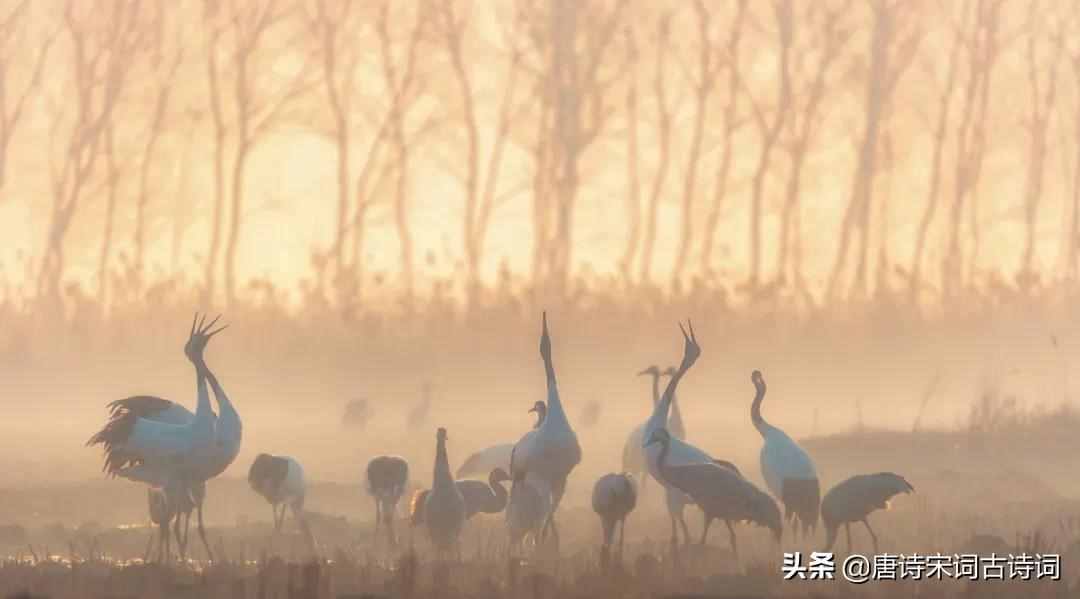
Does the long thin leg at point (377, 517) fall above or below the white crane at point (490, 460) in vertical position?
below

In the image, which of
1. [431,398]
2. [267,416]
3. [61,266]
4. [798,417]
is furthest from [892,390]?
[61,266]

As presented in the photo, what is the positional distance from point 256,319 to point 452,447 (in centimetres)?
656

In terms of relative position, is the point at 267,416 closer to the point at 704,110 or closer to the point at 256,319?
the point at 256,319

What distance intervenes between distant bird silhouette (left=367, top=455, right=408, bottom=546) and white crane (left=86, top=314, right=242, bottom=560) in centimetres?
266

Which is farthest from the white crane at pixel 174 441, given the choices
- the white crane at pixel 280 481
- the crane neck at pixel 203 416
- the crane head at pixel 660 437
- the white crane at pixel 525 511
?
A: the crane head at pixel 660 437

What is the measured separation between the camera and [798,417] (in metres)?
29.8

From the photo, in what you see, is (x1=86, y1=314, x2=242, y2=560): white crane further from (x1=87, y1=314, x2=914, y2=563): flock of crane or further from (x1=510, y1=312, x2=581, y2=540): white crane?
(x1=510, y1=312, x2=581, y2=540): white crane

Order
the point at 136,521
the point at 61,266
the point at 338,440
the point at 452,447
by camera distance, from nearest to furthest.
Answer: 1. the point at 136,521
2. the point at 452,447
3. the point at 338,440
4. the point at 61,266

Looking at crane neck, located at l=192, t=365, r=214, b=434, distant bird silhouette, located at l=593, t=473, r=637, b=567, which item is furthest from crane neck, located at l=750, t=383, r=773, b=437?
crane neck, located at l=192, t=365, r=214, b=434

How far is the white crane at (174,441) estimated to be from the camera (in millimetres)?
18406

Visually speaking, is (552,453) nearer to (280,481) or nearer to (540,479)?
(540,479)

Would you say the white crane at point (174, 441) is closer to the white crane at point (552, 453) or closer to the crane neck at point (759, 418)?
the white crane at point (552, 453)

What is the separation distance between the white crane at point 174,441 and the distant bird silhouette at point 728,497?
4.21m

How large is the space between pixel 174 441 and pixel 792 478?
5774mm
